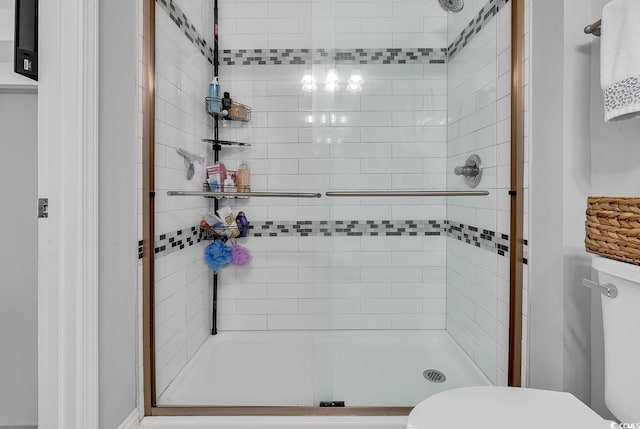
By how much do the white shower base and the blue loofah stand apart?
0.47 meters

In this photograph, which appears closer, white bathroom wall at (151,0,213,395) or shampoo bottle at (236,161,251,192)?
white bathroom wall at (151,0,213,395)

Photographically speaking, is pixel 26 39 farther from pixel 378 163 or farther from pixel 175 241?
pixel 378 163

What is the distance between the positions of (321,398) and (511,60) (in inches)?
58.8

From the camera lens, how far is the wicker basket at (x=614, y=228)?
2.85 feet

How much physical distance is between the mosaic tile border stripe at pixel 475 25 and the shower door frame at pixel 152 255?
5.2 inches

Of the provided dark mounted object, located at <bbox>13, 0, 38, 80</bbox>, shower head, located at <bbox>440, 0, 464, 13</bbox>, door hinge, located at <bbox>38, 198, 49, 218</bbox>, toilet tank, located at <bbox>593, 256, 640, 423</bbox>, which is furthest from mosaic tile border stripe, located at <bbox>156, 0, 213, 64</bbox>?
toilet tank, located at <bbox>593, 256, 640, 423</bbox>

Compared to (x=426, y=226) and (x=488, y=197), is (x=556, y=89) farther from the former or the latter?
(x=426, y=226)

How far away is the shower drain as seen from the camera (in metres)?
1.50

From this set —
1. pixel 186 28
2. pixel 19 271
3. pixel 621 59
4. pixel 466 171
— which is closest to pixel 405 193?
pixel 466 171

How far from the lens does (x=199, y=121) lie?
1.88 m

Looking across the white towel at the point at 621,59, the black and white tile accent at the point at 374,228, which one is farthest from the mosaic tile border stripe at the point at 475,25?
the black and white tile accent at the point at 374,228

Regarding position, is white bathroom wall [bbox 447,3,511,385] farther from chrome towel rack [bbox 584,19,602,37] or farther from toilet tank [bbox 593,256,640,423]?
toilet tank [bbox 593,256,640,423]

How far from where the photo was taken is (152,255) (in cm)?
139

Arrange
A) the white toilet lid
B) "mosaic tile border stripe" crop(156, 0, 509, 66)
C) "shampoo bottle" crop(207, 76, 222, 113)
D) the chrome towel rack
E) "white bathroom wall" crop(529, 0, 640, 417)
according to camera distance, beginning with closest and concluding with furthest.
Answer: the white toilet lid < the chrome towel rack < "white bathroom wall" crop(529, 0, 640, 417) < "mosaic tile border stripe" crop(156, 0, 509, 66) < "shampoo bottle" crop(207, 76, 222, 113)
